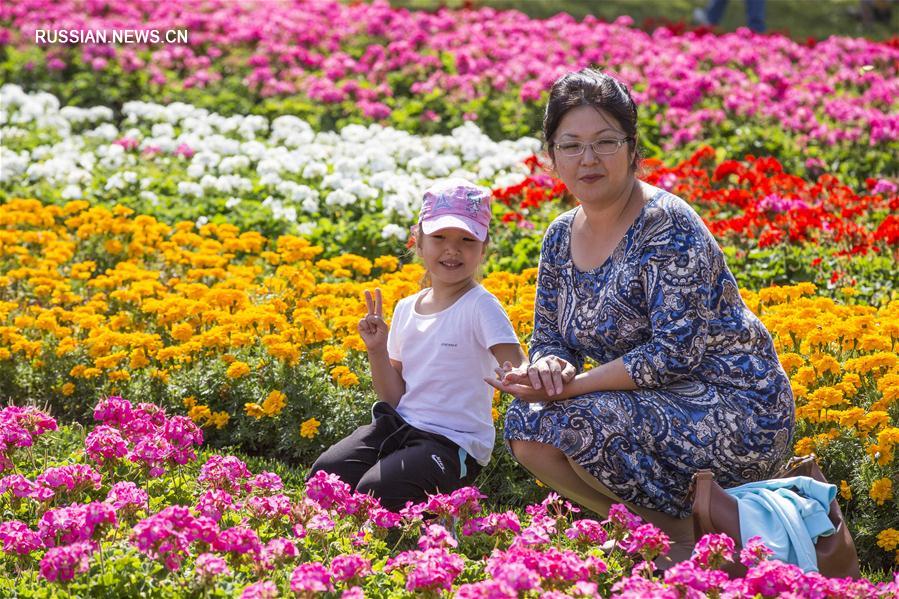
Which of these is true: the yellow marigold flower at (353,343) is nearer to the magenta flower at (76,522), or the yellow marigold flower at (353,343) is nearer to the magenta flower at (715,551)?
the magenta flower at (76,522)

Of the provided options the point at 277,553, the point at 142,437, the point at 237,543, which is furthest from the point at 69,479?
the point at 277,553

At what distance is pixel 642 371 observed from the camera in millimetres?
3320

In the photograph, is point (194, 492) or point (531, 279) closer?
point (194, 492)

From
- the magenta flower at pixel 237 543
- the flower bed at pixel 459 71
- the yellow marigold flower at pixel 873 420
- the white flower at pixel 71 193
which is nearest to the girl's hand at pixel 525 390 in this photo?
the magenta flower at pixel 237 543

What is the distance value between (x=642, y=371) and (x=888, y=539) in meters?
1.01

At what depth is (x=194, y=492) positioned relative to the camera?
12.0 feet

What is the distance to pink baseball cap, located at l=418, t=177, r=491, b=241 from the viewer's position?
3748 millimetres

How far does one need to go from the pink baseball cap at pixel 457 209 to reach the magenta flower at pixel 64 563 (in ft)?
5.17

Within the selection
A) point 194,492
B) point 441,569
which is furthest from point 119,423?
point 441,569

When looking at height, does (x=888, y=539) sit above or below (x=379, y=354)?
below

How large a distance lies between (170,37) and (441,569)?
8985 mm

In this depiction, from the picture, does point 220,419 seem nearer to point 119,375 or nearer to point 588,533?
point 119,375

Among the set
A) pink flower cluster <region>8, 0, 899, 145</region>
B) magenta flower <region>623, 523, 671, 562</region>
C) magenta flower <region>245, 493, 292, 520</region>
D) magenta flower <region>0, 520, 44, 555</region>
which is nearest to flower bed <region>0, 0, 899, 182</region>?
pink flower cluster <region>8, 0, 899, 145</region>

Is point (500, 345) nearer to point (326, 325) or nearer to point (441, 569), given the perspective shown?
point (441, 569)
